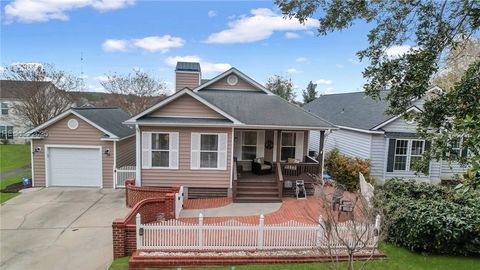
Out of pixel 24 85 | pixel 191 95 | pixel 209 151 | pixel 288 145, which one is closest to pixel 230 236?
pixel 209 151

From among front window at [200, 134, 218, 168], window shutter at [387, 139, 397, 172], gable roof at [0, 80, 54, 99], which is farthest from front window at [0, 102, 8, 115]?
window shutter at [387, 139, 397, 172]

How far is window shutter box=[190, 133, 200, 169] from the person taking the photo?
1304 cm

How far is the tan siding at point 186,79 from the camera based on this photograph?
17422mm

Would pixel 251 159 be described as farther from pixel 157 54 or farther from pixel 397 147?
pixel 157 54

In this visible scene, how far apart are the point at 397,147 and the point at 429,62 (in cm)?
1167

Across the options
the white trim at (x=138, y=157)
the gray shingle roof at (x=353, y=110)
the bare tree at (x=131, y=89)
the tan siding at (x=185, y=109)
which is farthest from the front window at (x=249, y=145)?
the bare tree at (x=131, y=89)

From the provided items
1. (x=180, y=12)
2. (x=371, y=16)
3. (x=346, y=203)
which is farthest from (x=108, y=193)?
(x=371, y=16)

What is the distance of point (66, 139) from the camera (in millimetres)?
14672

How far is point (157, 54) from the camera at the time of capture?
28.1 meters

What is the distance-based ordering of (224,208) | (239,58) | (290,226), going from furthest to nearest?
1. (239,58)
2. (224,208)
3. (290,226)

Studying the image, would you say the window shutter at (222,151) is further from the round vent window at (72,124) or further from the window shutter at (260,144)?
the round vent window at (72,124)

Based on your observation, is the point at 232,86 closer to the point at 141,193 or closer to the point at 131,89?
the point at 141,193

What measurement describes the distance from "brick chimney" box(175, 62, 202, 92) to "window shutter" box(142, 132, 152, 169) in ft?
17.8

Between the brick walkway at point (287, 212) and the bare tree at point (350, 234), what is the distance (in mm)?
1167
